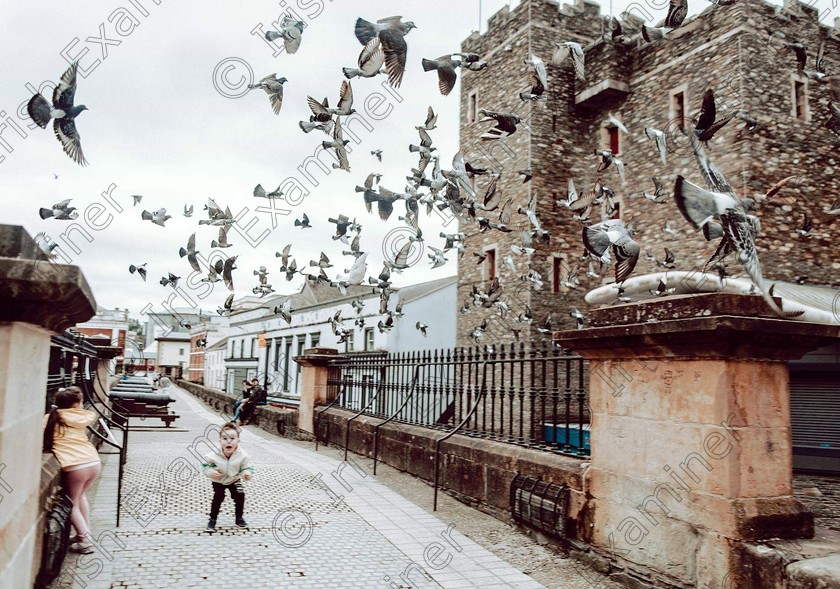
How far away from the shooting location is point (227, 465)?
618cm

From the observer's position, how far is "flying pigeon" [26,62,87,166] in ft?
12.4

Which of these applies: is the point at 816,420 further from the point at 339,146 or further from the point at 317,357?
the point at 339,146

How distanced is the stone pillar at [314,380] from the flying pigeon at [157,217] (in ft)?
23.6

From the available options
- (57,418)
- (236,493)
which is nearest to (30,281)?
(57,418)

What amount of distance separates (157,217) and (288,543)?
3.96 m

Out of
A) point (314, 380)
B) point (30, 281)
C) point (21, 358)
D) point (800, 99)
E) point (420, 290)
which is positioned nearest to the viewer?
point (30, 281)

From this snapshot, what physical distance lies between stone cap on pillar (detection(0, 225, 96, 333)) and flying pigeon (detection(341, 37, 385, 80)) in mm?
2569

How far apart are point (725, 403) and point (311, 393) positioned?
11.4 meters

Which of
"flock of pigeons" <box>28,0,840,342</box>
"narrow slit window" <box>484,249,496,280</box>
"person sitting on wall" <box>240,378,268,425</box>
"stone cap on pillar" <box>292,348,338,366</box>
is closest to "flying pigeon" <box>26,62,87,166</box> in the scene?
"flock of pigeons" <box>28,0,840,342</box>

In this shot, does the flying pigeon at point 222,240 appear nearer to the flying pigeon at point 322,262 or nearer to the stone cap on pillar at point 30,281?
the flying pigeon at point 322,262

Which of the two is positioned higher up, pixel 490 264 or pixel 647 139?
pixel 647 139

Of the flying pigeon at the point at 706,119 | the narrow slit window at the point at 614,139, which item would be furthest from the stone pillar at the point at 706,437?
the narrow slit window at the point at 614,139

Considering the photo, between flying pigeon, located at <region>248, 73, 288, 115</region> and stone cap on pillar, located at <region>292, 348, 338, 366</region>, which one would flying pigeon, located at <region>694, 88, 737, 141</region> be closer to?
flying pigeon, located at <region>248, 73, 288, 115</region>

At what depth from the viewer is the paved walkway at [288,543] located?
15.2 ft
